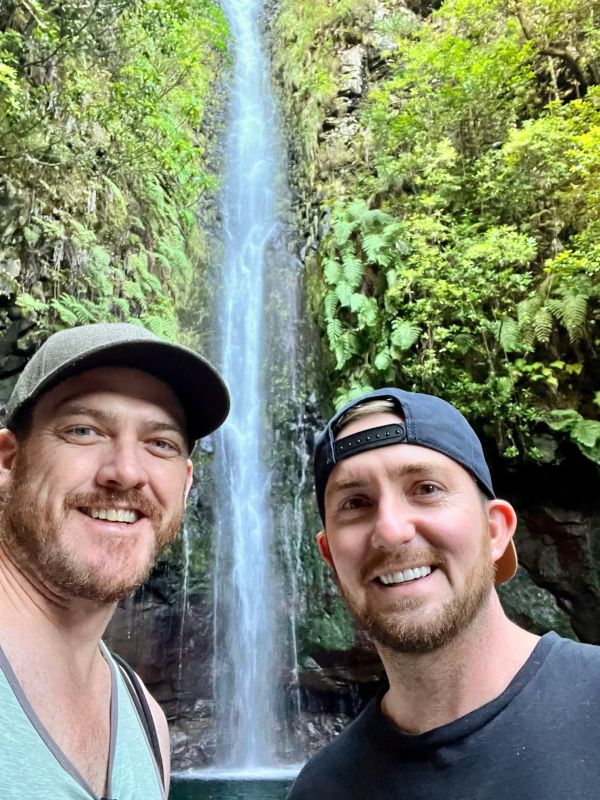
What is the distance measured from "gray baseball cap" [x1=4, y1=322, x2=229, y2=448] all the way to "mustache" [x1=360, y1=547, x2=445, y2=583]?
66cm

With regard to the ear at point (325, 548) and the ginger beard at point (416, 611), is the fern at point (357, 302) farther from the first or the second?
the ginger beard at point (416, 611)

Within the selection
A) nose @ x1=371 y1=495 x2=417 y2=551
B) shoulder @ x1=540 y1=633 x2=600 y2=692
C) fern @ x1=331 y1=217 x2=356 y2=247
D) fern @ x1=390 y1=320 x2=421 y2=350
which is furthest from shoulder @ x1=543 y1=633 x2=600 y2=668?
fern @ x1=331 y1=217 x2=356 y2=247

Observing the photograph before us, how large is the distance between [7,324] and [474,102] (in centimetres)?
833

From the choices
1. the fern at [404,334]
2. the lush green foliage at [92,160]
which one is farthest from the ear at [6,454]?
the fern at [404,334]

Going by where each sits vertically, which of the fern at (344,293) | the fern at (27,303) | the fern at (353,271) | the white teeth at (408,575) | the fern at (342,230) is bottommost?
the white teeth at (408,575)

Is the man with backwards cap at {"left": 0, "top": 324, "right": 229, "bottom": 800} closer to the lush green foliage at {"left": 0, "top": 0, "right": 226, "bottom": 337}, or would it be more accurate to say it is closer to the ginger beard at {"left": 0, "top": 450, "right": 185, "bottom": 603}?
the ginger beard at {"left": 0, "top": 450, "right": 185, "bottom": 603}

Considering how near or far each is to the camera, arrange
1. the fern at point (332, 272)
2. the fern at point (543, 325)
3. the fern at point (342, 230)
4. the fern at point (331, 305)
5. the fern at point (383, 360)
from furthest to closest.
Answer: the fern at point (342, 230), the fern at point (332, 272), the fern at point (331, 305), the fern at point (383, 360), the fern at point (543, 325)

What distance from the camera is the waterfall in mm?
9211

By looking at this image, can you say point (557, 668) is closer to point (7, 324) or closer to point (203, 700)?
point (7, 324)

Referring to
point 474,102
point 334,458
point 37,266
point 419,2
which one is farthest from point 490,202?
point 334,458

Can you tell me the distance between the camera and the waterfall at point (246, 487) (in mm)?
9211

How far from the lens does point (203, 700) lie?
9.32m

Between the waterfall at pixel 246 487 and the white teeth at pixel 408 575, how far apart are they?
8734 millimetres

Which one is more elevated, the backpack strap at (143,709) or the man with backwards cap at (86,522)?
the man with backwards cap at (86,522)
